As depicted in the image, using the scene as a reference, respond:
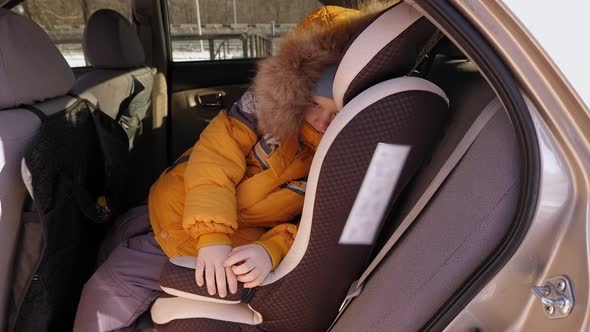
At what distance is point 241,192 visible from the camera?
40.3 inches

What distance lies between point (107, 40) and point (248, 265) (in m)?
1.32

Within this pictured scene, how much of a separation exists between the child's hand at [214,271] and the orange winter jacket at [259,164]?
0.02m

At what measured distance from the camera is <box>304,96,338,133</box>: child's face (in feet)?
3.06

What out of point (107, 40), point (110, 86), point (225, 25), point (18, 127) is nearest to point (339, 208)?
point (18, 127)

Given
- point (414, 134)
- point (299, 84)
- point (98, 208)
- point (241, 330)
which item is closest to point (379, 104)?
point (414, 134)

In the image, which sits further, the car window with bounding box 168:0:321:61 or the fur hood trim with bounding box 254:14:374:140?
the car window with bounding box 168:0:321:61

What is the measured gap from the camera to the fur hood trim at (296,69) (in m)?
0.86

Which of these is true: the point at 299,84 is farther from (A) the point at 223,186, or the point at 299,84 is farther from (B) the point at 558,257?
(B) the point at 558,257

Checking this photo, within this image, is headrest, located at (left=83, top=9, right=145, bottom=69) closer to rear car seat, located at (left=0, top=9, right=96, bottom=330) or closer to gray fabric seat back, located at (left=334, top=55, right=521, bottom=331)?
rear car seat, located at (left=0, top=9, right=96, bottom=330)

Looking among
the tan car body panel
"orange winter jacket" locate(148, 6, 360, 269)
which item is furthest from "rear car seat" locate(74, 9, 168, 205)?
the tan car body panel

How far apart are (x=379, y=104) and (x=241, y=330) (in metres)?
0.58

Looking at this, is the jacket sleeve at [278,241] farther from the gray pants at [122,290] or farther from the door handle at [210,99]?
the door handle at [210,99]

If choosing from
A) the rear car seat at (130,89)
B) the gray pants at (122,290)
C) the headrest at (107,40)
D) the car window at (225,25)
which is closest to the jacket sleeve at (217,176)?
the gray pants at (122,290)

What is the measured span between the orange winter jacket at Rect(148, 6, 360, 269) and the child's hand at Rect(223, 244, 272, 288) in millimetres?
35
